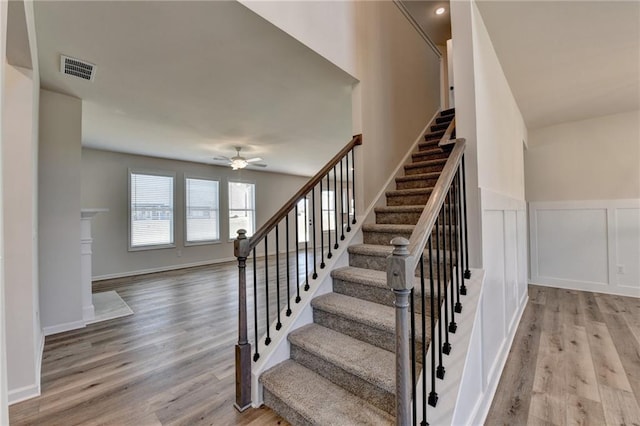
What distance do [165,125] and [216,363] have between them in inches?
135

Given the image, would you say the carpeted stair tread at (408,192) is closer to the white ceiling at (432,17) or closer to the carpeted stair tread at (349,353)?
the carpeted stair tread at (349,353)

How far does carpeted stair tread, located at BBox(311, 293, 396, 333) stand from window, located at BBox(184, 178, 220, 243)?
5530 mm

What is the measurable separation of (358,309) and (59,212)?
3.31 meters

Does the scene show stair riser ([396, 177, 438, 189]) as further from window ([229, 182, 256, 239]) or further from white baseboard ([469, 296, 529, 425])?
window ([229, 182, 256, 239])

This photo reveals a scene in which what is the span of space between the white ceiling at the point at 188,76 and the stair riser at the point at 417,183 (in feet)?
4.04

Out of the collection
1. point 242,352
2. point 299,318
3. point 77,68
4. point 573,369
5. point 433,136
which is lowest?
point 573,369

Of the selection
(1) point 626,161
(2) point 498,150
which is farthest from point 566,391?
(1) point 626,161

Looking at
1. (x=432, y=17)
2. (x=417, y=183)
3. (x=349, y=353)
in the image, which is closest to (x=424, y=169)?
(x=417, y=183)

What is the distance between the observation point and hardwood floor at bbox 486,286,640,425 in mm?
1807

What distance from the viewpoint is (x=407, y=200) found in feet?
10.1

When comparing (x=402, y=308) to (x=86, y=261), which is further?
(x=86, y=261)

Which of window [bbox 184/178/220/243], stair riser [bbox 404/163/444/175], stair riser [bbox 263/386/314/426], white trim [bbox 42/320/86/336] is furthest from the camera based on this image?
window [bbox 184/178/220/243]

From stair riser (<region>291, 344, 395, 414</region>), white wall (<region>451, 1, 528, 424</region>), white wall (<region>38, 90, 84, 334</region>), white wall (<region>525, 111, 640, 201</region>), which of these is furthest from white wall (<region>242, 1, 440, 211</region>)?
white wall (<region>38, 90, 84, 334</region>)

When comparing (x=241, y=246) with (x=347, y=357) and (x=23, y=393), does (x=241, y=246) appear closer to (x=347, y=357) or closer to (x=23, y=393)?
(x=347, y=357)
